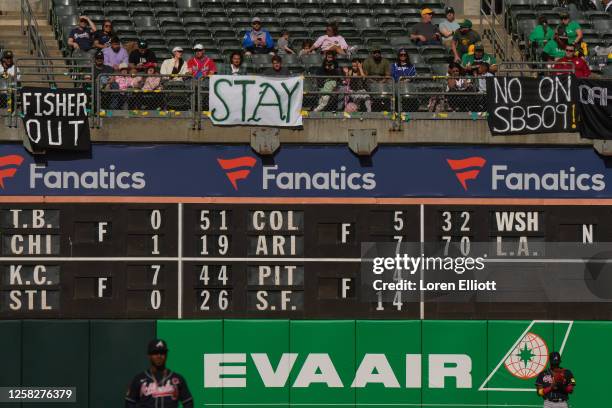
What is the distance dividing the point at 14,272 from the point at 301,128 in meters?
4.93

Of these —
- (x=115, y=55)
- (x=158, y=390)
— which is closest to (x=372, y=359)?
(x=158, y=390)

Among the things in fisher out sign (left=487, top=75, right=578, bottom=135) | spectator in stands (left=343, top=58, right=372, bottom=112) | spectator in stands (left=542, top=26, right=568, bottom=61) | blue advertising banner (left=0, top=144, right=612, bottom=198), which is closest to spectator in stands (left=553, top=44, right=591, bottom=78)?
spectator in stands (left=542, top=26, right=568, bottom=61)

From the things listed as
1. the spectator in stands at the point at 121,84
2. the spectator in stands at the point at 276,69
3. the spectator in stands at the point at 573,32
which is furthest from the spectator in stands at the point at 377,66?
the spectator in stands at the point at 573,32

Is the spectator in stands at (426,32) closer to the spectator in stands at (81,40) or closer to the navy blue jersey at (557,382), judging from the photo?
the spectator in stands at (81,40)

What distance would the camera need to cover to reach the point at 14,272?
22672 mm

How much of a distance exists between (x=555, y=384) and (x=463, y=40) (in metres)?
8.01

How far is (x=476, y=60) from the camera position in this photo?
25.8 meters

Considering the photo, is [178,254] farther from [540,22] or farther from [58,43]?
[540,22]

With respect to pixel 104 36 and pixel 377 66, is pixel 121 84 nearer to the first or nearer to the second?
pixel 104 36

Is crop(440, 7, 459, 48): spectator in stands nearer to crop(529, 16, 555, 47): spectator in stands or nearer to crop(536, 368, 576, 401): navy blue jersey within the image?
crop(529, 16, 555, 47): spectator in stands

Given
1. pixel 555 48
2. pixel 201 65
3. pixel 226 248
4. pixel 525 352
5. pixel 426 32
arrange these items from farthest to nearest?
pixel 426 32
pixel 555 48
pixel 201 65
pixel 525 352
pixel 226 248

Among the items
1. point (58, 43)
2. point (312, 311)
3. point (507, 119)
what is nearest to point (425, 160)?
point (507, 119)

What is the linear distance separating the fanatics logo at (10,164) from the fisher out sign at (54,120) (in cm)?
33

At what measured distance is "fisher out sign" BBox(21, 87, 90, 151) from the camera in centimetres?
2281
